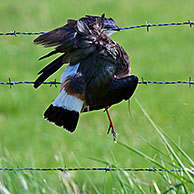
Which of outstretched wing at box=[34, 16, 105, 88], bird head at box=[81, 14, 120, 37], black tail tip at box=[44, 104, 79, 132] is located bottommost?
black tail tip at box=[44, 104, 79, 132]

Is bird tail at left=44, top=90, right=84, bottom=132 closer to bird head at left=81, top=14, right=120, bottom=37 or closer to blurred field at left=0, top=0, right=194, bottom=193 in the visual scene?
blurred field at left=0, top=0, right=194, bottom=193

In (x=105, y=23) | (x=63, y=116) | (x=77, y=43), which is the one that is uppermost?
(x=105, y=23)

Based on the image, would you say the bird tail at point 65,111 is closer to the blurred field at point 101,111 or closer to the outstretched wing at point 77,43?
the outstretched wing at point 77,43

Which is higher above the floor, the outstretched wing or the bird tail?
the outstretched wing

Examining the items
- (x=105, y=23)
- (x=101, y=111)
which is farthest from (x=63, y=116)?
(x=101, y=111)

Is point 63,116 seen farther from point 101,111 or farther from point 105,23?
point 101,111

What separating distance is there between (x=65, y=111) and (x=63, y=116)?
33 millimetres

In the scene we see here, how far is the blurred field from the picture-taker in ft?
15.8

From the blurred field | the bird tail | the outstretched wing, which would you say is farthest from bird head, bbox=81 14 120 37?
the blurred field

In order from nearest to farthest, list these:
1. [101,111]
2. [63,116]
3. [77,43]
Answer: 1. [77,43]
2. [63,116]
3. [101,111]

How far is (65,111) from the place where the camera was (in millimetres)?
3430

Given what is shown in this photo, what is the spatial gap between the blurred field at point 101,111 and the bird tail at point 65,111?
0.99 ft

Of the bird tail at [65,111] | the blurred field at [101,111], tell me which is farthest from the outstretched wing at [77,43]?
the blurred field at [101,111]

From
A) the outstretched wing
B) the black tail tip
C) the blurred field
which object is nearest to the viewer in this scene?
the outstretched wing
